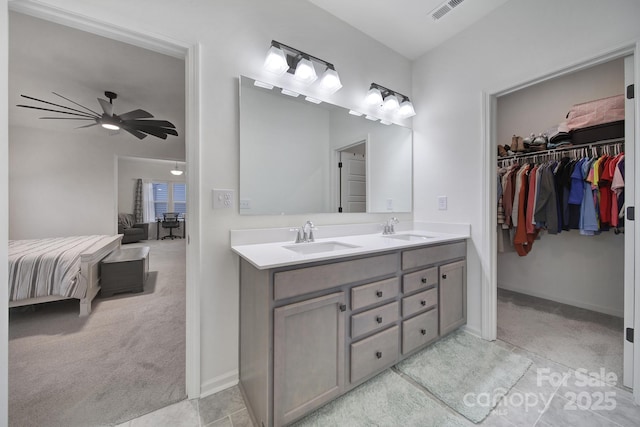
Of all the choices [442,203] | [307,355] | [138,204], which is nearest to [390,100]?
[442,203]

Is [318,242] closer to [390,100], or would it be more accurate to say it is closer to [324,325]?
[324,325]

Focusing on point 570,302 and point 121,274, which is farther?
point 121,274

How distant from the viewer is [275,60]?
161 centimetres

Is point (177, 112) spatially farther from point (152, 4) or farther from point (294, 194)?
point (294, 194)

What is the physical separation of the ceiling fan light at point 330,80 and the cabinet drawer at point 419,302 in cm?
162

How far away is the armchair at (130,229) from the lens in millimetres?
6683

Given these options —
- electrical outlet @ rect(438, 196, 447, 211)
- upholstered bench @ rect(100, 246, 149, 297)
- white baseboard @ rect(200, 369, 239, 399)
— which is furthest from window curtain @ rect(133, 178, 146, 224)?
electrical outlet @ rect(438, 196, 447, 211)

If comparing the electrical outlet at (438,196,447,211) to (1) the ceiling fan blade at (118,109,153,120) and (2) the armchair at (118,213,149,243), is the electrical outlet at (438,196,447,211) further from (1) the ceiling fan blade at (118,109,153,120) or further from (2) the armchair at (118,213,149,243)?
(2) the armchair at (118,213,149,243)

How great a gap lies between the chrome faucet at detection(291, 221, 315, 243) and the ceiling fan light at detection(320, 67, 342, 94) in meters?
1.06

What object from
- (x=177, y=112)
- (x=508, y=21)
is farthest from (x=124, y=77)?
(x=508, y=21)

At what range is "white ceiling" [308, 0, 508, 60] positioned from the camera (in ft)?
6.14

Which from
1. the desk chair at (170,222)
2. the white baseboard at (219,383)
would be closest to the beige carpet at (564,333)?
the white baseboard at (219,383)

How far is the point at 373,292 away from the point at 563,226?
2.10 m

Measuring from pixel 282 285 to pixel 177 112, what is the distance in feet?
12.8
